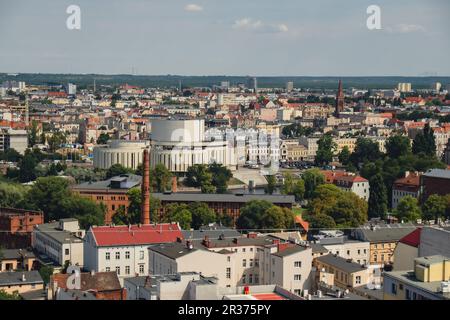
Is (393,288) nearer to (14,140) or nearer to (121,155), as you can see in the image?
(121,155)

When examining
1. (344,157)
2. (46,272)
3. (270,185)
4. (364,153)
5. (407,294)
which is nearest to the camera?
(407,294)

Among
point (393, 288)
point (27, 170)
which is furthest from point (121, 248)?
point (27, 170)

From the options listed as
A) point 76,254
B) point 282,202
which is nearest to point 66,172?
point 282,202

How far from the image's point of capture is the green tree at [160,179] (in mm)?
15883

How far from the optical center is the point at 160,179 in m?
16.2

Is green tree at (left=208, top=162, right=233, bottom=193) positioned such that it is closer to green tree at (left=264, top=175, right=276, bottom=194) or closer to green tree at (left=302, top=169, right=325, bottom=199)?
green tree at (left=264, top=175, right=276, bottom=194)

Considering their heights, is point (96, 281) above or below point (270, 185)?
above

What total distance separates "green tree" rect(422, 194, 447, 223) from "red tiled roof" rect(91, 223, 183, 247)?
4.48 m

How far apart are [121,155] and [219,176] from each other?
3.05 m

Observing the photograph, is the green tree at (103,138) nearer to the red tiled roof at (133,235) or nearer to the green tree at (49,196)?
the green tree at (49,196)

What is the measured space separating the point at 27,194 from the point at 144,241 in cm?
465

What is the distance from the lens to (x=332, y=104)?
4247cm

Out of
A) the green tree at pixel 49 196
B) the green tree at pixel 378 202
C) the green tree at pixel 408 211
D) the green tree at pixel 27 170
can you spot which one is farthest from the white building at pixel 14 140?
the green tree at pixel 408 211
